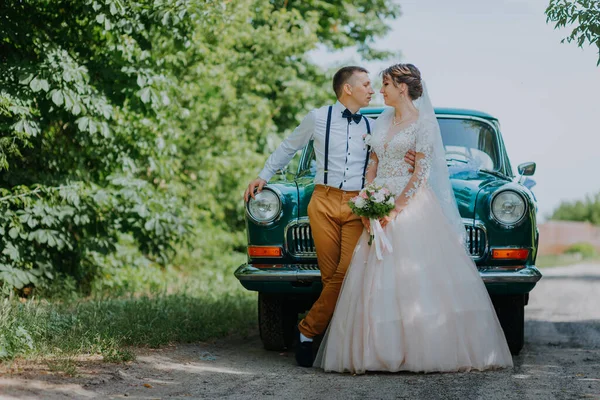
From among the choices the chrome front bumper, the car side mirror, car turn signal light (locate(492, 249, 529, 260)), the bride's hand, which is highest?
the car side mirror

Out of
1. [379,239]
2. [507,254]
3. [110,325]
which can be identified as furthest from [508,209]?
[110,325]

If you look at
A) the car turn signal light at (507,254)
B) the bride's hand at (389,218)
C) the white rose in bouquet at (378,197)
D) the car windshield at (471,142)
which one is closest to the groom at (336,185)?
the bride's hand at (389,218)

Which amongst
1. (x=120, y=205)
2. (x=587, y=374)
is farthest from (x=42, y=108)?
(x=587, y=374)

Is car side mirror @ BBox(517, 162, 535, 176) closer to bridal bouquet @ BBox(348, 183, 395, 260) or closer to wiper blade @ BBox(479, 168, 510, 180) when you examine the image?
wiper blade @ BBox(479, 168, 510, 180)

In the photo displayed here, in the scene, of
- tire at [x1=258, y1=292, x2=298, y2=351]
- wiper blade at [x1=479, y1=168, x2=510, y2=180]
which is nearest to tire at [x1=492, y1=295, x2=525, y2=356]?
wiper blade at [x1=479, y1=168, x2=510, y2=180]

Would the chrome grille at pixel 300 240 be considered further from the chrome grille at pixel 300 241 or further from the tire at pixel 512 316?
the tire at pixel 512 316

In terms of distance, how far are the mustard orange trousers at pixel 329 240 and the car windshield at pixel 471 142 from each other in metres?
1.44

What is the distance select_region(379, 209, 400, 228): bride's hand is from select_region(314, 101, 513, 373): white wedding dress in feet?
0.10

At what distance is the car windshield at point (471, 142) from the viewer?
668 cm

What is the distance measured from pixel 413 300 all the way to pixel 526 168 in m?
1.99

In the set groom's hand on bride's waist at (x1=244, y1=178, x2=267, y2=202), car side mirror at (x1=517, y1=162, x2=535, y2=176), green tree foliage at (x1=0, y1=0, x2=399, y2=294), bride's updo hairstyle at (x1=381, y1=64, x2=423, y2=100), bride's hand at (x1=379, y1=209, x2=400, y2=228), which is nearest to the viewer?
bride's hand at (x1=379, y1=209, x2=400, y2=228)

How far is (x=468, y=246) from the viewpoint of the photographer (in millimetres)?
5719

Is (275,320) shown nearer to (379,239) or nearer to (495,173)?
(379,239)

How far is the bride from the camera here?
5.14 meters
